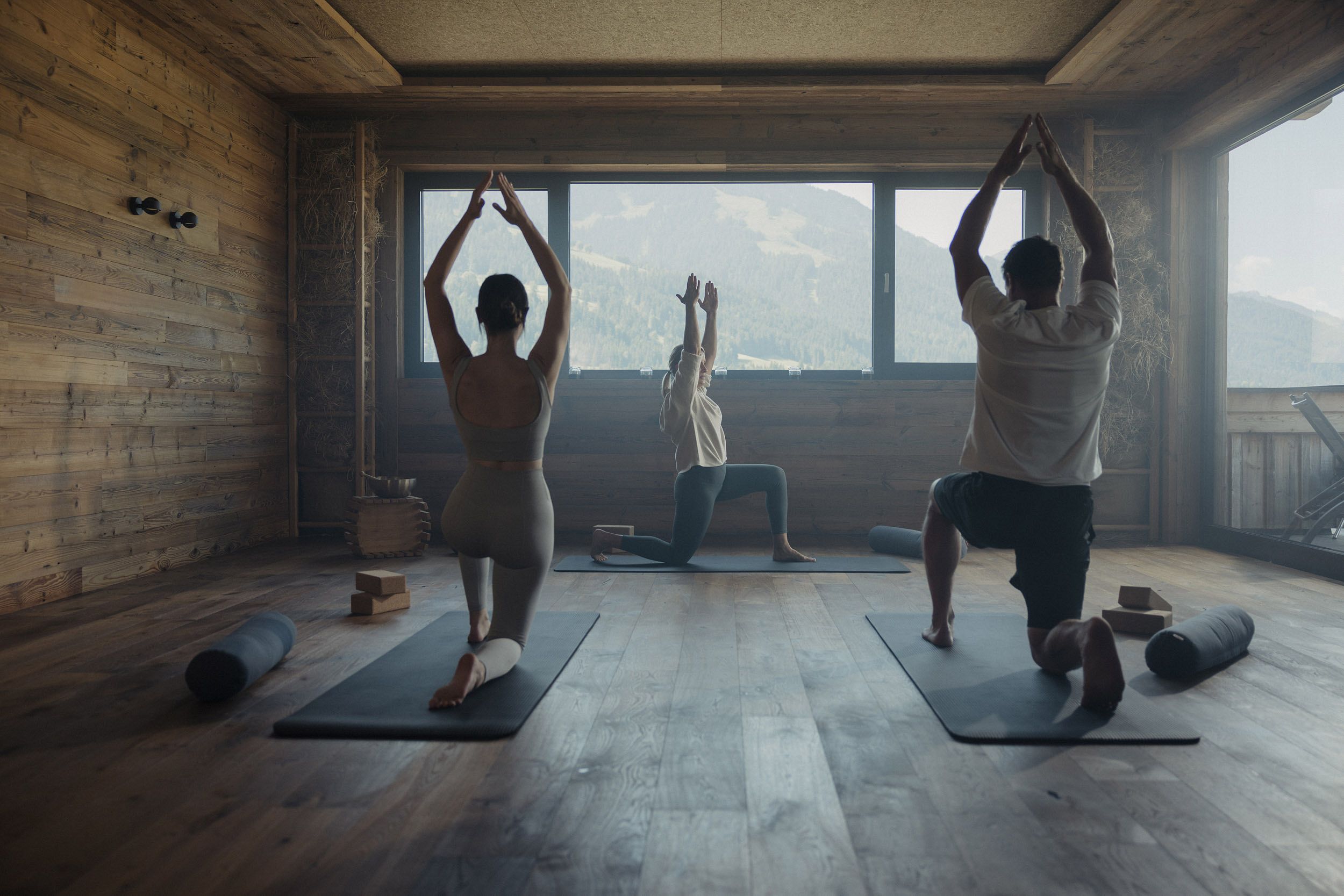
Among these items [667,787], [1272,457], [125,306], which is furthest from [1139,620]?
[125,306]

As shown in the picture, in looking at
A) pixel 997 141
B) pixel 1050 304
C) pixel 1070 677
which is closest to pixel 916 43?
pixel 997 141

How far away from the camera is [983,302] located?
245cm

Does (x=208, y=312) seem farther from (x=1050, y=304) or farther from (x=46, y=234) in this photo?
(x=1050, y=304)

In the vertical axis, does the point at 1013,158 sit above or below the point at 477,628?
above

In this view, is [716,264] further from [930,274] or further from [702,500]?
[702,500]

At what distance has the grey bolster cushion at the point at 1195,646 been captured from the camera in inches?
101

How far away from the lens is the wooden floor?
1.43 meters

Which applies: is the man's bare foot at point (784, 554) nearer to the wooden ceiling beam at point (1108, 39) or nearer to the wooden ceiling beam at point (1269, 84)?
the wooden ceiling beam at point (1108, 39)

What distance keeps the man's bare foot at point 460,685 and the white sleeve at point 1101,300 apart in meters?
1.98

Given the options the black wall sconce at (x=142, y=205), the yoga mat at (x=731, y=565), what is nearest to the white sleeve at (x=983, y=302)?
the yoga mat at (x=731, y=565)

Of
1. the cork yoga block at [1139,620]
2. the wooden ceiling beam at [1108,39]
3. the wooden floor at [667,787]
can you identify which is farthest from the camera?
the wooden ceiling beam at [1108,39]

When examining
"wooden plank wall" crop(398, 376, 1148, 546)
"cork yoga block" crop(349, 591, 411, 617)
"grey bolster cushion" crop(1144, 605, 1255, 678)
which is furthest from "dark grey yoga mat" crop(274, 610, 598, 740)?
"wooden plank wall" crop(398, 376, 1148, 546)

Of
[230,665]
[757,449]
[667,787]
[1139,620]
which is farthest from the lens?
[757,449]

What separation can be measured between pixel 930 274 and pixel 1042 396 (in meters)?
3.78
